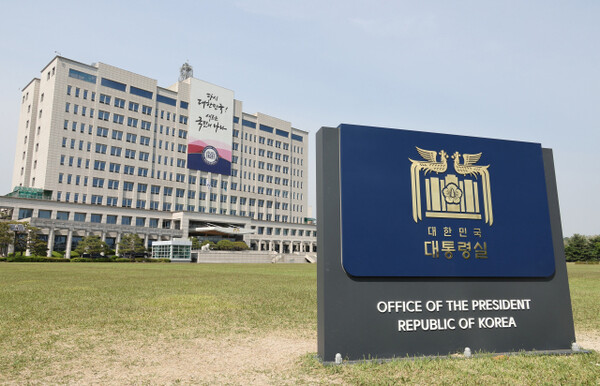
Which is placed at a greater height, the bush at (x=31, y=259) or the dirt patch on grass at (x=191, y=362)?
the bush at (x=31, y=259)

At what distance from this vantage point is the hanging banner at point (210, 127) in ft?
293

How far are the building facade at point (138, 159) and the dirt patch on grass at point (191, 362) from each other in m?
68.4

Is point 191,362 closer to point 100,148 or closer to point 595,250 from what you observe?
point 100,148

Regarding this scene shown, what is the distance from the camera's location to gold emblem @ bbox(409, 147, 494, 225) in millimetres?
6859

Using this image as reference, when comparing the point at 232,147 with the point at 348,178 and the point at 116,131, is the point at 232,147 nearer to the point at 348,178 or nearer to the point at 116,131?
the point at 116,131

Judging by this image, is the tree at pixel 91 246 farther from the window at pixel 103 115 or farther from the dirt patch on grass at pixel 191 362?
the dirt patch on grass at pixel 191 362

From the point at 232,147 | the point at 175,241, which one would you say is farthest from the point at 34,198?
the point at 232,147

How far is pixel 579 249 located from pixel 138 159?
9420cm

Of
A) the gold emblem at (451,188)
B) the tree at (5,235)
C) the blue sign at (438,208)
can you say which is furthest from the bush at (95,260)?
the gold emblem at (451,188)

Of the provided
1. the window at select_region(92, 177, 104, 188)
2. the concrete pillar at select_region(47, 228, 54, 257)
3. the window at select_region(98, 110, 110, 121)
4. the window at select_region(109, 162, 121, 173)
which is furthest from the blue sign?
the window at select_region(98, 110, 110, 121)

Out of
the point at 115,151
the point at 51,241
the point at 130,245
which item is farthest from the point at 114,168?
the point at 130,245

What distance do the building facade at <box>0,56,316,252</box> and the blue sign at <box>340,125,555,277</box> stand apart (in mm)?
70847

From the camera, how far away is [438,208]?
270 inches

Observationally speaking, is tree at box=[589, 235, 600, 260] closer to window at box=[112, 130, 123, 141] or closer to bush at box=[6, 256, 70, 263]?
bush at box=[6, 256, 70, 263]
